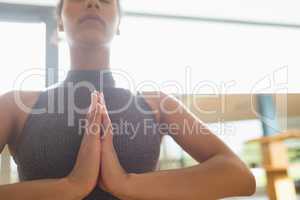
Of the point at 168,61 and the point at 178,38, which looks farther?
the point at 178,38

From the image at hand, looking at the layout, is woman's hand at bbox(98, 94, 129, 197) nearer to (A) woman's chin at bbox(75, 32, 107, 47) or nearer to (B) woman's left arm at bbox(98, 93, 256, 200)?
(B) woman's left arm at bbox(98, 93, 256, 200)

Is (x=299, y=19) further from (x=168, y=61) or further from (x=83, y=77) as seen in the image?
(x=83, y=77)

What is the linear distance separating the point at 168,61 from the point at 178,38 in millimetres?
253

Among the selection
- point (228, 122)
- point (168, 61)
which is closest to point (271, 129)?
point (228, 122)

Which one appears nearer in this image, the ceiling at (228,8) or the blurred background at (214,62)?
the blurred background at (214,62)

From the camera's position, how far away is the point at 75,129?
1.59ft

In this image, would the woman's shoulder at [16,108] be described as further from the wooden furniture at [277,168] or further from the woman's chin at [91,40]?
the wooden furniture at [277,168]

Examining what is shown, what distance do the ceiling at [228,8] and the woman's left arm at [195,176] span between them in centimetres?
133

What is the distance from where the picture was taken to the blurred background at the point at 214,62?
1.29 m

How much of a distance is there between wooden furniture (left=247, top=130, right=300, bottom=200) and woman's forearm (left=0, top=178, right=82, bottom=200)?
42.2 inches

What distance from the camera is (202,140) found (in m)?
0.52

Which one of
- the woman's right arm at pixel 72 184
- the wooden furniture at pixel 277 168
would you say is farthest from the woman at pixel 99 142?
the wooden furniture at pixel 277 168

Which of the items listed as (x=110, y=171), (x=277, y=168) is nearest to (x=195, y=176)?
(x=110, y=171)

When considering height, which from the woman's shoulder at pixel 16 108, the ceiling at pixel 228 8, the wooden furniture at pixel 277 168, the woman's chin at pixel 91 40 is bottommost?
the wooden furniture at pixel 277 168
